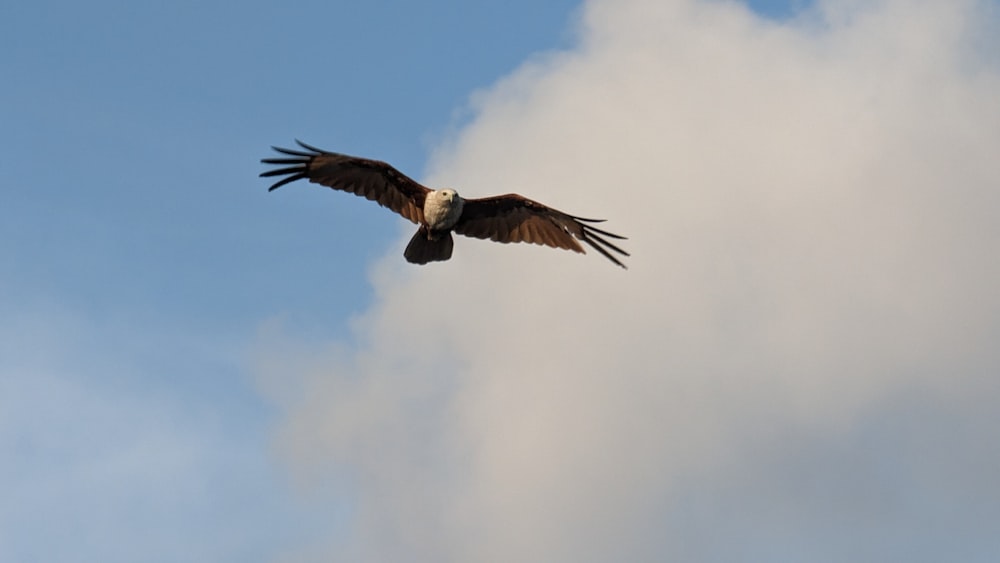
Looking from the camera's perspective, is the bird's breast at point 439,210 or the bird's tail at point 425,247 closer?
the bird's breast at point 439,210

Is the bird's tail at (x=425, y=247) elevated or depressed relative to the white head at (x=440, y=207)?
depressed

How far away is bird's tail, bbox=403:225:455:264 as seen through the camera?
28781 mm

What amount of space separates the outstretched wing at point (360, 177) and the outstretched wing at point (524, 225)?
4.22 feet

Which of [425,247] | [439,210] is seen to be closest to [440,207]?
[439,210]

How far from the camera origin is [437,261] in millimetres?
29109

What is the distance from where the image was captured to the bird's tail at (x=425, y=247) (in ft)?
94.4

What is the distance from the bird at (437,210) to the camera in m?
28.2

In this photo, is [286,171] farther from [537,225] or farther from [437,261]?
[537,225]

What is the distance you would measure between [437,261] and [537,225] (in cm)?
254

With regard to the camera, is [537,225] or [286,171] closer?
[286,171]

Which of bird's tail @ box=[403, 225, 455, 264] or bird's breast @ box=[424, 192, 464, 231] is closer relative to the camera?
bird's breast @ box=[424, 192, 464, 231]

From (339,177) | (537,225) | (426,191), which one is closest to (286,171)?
(339,177)

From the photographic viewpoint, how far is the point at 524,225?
30.2m

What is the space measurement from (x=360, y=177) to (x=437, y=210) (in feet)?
5.74
